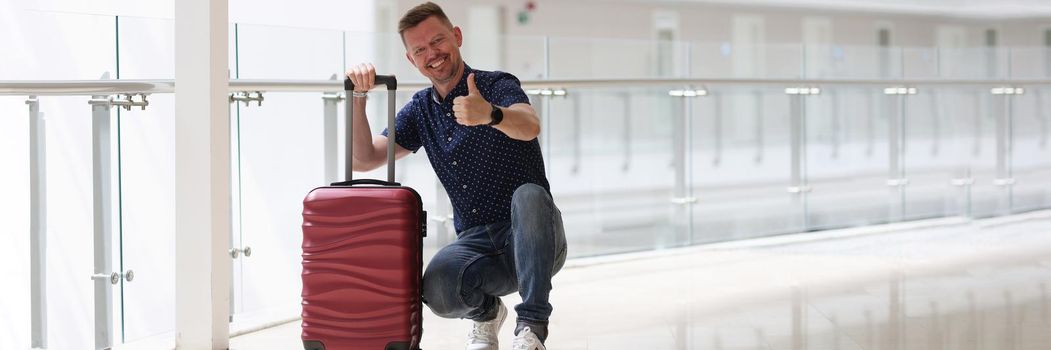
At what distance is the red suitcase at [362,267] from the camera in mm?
2592

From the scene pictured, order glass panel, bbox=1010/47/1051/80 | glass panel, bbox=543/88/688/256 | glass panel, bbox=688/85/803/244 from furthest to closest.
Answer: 1. glass panel, bbox=1010/47/1051/80
2. glass panel, bbox=688/85/803/244
3. glass panel, bbox=543/88/688/256

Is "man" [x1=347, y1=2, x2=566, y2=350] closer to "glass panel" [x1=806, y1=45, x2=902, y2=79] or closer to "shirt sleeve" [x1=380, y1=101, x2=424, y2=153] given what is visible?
"shirt sleeve" [x1=380, y1=101, x2=424, y2=153]

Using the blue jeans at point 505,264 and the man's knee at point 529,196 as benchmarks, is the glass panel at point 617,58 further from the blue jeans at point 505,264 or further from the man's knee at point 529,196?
the man's knee at point 529,196

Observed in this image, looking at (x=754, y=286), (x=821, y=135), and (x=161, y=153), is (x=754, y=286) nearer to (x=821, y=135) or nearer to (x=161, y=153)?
(x=161, y=153)

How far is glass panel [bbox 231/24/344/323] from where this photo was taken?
393cm

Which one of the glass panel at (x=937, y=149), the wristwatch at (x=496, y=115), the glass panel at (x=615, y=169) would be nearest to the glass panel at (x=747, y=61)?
the glass panel at (x=615, y=169)

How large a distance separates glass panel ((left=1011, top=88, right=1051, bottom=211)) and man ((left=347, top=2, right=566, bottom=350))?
5.33 metres

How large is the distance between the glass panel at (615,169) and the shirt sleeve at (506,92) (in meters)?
2.51

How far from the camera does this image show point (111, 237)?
3.37m

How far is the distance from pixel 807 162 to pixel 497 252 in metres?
4.17

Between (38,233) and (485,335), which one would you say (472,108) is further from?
(38,233)

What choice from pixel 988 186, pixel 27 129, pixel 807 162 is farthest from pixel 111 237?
pixel 988 186

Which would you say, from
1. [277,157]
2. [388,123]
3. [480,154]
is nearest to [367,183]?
[388,123]

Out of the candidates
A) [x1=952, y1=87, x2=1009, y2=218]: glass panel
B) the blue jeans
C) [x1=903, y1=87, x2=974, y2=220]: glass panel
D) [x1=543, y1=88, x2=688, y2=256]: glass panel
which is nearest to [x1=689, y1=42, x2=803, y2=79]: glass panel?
[x1=543, y1=88, x2=688, y2=256]: glass panel
